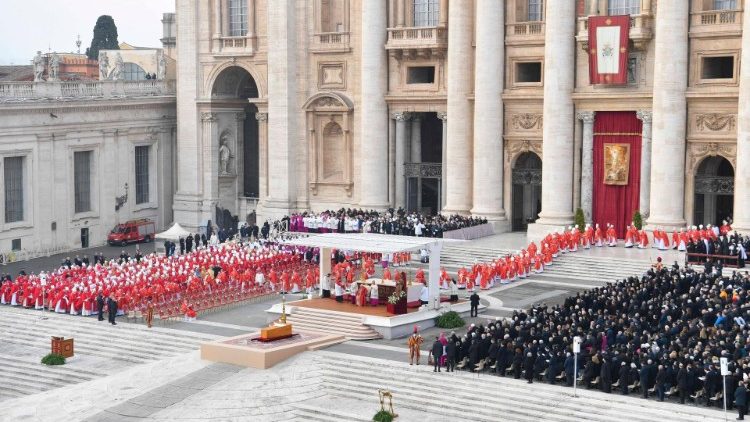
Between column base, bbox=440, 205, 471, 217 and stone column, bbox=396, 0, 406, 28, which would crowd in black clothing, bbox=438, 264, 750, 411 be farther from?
stone column, bbox=396, 0, 406, 28

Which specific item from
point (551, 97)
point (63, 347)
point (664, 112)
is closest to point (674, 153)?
point (664, 112)

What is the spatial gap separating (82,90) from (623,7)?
1057 inches

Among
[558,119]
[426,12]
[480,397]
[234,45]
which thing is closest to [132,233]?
[234,45]

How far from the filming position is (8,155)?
61.2 metres

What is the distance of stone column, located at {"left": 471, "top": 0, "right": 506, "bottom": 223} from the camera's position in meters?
61.3

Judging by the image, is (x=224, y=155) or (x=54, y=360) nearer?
(x=54, y=360)

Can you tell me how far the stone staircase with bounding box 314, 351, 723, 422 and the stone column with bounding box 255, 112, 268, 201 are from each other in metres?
30.5

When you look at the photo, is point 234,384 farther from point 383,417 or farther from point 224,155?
point 224,155

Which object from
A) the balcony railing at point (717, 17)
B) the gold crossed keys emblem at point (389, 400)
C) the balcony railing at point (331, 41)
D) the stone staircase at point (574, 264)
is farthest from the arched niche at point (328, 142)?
the gold crossed keys emblem at point (389, 400)

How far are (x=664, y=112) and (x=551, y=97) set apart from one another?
5526 millimetres

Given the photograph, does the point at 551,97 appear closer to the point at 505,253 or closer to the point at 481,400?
the point at 505,253

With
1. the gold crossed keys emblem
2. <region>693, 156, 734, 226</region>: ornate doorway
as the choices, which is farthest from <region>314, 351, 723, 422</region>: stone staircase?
<region>693, 156, 734, 226</region>: ornate doorway

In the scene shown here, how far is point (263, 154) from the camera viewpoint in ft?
230

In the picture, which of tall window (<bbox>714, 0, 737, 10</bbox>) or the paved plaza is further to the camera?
tall window (<bbox>714, 0, 737, 10</bbox>)
